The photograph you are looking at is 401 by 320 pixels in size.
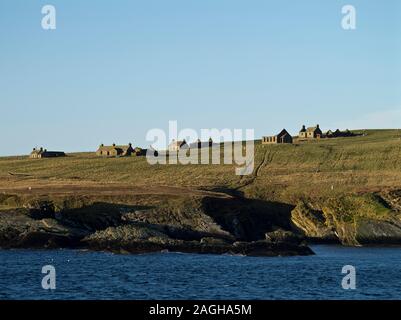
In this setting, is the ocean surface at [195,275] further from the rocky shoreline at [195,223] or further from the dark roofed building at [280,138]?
the dark roofed building at [280,138]

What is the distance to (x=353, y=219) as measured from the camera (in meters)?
110

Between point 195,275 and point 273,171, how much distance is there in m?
73.0

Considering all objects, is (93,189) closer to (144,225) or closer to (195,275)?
(144,225)

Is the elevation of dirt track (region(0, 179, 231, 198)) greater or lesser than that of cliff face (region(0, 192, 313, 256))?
greater

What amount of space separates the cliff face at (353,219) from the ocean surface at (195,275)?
11.4 metres

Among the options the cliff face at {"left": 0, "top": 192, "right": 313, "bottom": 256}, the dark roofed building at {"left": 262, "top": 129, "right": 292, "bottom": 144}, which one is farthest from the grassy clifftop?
the dark roofed building at {"left": 262, "top": 129, "right": 292, "bottom": 144}

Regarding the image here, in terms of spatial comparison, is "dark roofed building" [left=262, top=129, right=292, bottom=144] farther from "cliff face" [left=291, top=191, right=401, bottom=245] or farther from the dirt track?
"cliff face" [left=291, top=191, right=401, bottom=245]

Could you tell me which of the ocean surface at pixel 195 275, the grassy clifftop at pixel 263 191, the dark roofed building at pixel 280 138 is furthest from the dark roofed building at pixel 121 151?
the ocean surface at pixel 195 275

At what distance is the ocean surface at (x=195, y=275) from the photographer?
63.0m

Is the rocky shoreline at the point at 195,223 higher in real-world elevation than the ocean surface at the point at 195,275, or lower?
higher

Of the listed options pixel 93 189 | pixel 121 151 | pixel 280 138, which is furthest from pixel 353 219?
pixel 121 151

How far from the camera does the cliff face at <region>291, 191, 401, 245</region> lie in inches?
4250

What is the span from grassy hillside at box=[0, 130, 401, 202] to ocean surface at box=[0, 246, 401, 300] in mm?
31831
